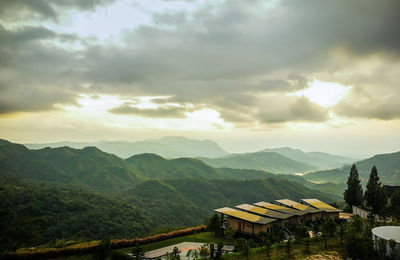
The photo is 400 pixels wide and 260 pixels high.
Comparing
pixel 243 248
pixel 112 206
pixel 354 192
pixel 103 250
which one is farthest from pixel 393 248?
pixel 112 206

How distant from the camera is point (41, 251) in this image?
2188cm

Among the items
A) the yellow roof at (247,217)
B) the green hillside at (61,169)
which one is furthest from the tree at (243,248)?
the green hillside at (61,169)

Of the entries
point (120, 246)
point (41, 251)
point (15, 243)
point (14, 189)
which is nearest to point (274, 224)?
point (120, 246)

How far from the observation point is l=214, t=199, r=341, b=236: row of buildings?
30906 millimetres

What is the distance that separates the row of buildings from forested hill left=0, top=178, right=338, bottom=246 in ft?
77.7

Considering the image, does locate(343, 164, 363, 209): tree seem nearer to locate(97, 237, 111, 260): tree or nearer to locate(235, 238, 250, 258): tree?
locate(235, 238, 250, 258): tree

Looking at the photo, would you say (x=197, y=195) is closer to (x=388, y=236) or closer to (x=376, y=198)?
(x=376, y=198)

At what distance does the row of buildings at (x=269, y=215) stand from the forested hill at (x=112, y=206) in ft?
77.7

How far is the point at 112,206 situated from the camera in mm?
96938

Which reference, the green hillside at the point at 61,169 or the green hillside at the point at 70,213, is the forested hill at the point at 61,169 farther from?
the green hillside at the point at 70,213

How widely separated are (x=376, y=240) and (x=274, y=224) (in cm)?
1187

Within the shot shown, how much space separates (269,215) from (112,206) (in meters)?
78.3

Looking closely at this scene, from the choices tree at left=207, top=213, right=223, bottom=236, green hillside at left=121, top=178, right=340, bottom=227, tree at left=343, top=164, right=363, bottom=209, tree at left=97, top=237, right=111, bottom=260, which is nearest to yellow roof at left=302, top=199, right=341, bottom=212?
tree at left=343, top=164, right=363, bottom=209

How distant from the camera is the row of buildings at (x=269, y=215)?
30.9 metres
